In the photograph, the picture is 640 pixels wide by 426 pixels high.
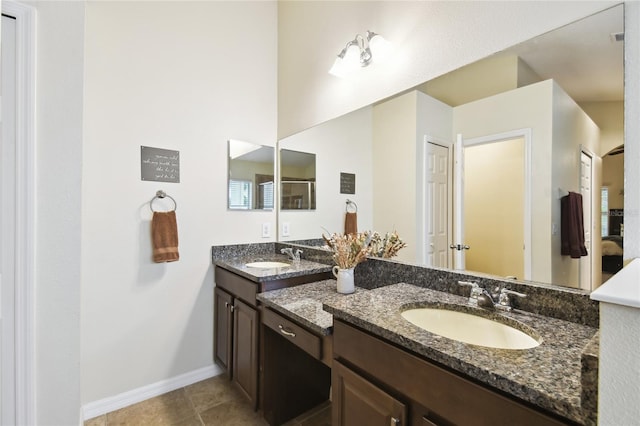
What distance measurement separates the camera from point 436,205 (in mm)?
1490

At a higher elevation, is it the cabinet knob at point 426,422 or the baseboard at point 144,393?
the cabinet knob at point 426,422

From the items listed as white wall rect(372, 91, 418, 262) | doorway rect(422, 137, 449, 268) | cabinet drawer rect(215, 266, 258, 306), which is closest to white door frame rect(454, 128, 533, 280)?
doorway rect(422, 137, 449, 268)

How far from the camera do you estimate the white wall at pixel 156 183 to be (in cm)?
180

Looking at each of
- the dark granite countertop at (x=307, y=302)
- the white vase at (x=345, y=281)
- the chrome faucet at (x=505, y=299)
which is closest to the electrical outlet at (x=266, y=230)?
the dark granite countertop at (x=307, y=302)

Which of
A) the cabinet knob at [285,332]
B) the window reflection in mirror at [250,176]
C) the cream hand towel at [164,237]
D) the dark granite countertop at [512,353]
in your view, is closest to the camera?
the dark granite countertop at [512,353]

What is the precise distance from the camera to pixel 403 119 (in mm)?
1623

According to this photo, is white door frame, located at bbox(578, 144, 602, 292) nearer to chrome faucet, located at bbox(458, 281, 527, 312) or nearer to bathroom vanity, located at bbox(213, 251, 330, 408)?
chrome faucet, located at bbox(458, 281, 527, 312)

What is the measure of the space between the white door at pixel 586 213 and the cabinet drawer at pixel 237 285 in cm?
145

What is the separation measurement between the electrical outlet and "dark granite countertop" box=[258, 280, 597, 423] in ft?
3.80

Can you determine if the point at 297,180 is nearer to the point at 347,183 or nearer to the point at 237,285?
the point at 347,183

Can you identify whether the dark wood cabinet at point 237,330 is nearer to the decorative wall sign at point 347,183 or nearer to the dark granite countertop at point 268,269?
the dark granite countertop at point 268,269

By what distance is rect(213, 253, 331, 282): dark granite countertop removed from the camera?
5.52 feet

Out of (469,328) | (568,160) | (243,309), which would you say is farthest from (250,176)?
(568,160)

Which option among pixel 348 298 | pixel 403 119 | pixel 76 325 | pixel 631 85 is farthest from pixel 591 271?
pixel 76 325
